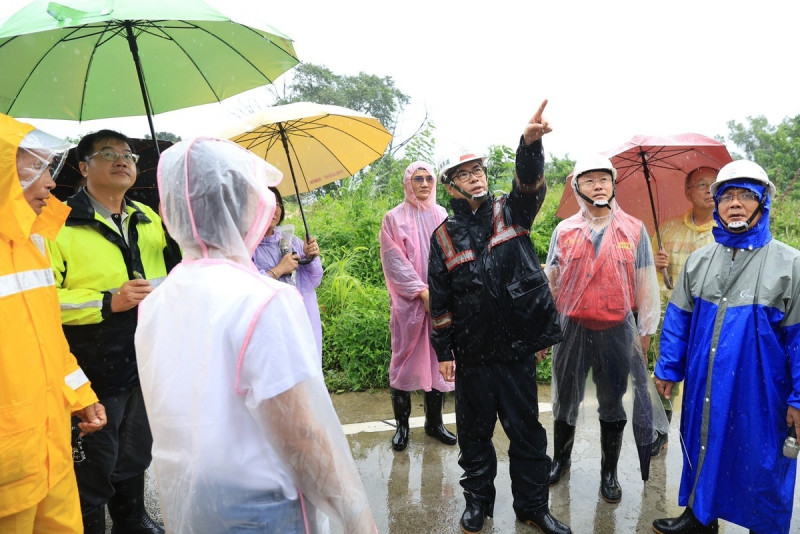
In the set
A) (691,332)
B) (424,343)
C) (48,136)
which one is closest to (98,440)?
(48,136)

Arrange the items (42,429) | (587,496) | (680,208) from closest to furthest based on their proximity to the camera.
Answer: (42,429) → (587,496) → (680,208)

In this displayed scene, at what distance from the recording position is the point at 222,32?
3.04 meters

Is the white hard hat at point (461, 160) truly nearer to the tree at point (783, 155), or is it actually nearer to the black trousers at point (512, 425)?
the black trousers at point (512, 425)

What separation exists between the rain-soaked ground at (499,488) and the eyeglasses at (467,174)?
1596 millimetres

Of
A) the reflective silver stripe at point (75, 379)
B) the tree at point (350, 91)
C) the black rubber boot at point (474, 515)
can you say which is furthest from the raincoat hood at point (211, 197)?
the tree at point (350, 91)

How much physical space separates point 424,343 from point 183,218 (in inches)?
108

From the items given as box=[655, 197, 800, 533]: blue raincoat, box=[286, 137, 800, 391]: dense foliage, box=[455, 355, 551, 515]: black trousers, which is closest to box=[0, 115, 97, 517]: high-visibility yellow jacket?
box=[455, 355, 551, 515]: black trousers

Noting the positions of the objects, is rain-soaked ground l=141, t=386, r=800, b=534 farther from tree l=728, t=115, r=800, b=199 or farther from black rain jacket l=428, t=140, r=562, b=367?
tree l=728, t=115, r=800, b=199

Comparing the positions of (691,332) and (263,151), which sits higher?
(263,151)

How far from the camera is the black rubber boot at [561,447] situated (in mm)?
3422

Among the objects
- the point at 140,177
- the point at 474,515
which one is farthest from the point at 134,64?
the point at 474,515

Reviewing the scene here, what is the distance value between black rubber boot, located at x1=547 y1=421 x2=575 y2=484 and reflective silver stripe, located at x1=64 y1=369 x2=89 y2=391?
8.48 ft

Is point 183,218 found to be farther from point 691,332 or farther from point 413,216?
point 413,216

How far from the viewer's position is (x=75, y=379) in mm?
2254
